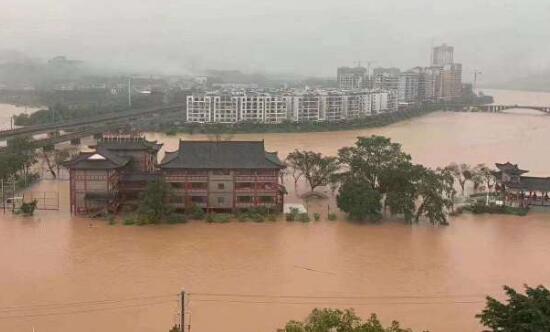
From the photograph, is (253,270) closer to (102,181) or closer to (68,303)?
(68,303)

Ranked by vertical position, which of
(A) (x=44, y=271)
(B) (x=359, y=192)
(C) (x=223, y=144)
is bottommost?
(A) (x=44, y=271)

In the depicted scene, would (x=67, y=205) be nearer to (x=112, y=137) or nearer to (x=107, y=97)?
(x=112, y=137)

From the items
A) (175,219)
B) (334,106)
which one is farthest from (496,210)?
(334,106)

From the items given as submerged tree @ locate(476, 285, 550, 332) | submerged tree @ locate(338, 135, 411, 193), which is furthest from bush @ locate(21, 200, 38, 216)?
submerged tree @ locate(476, 285, 550, 332)

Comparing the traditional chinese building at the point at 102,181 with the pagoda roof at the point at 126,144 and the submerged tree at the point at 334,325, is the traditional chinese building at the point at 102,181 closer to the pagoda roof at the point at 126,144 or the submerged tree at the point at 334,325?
the pagoda roof at the point at 126,144

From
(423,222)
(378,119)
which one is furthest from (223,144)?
(378,119)

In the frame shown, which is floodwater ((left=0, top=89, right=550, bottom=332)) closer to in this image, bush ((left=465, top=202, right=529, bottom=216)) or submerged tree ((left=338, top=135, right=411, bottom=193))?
bush ((left=465, top=202, right=529, bottom=216))
